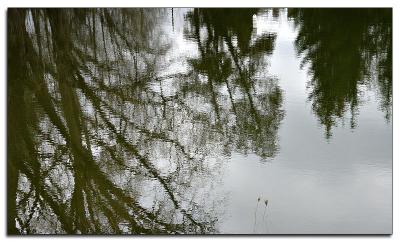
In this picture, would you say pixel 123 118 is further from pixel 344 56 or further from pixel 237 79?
pixel 344 56

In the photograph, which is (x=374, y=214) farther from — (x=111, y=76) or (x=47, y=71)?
(x=47, y=71)

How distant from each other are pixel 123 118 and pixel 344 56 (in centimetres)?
111

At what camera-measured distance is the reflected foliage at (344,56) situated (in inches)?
116

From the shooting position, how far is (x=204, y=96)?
3016mm

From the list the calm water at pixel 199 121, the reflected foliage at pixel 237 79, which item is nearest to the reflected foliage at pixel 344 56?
the calm water at pixel 199 121

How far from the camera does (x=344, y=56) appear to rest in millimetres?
2992

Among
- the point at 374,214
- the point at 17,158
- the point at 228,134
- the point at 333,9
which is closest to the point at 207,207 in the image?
the point at 228,134

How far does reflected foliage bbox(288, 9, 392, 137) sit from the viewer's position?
2951 millimetres

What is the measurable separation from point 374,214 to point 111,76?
4.57 ft

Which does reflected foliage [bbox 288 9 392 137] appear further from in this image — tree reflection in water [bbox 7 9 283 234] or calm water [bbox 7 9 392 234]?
tree reflection in water [bbox 7 9 283 234]

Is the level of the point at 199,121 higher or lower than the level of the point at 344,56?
lower

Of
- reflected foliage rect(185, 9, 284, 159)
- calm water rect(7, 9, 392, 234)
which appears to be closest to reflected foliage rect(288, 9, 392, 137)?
calm water rect(7, 9, 392, 234)

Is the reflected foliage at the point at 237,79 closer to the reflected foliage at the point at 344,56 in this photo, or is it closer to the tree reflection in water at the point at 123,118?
the tree reflection in water at the point at 123,118

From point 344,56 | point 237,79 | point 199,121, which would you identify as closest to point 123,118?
point 199,121
